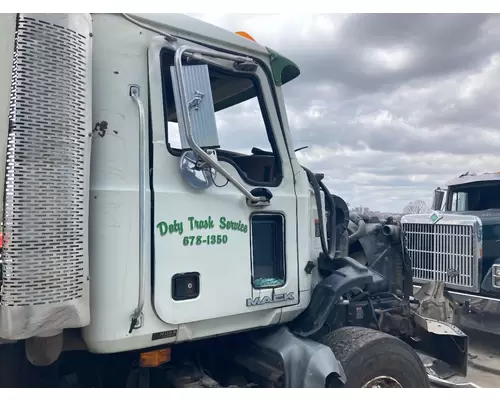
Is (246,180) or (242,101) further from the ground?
(242,101)

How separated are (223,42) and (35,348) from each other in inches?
75.1

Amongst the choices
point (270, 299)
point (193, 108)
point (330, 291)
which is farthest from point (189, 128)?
point (330, 291)

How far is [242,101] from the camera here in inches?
119

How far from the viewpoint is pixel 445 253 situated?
6613 mm

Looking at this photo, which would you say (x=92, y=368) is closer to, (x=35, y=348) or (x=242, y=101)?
(x=35, y=348)

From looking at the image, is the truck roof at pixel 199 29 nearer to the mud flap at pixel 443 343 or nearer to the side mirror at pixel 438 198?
the mud flap at pixel 443 343

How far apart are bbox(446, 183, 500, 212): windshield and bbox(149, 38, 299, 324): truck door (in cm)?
562

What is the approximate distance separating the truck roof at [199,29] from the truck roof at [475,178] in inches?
225

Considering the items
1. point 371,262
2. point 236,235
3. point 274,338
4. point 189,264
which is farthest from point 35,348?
point 371,262

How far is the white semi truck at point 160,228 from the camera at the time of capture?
199cm

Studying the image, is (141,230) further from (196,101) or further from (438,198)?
(438,198)

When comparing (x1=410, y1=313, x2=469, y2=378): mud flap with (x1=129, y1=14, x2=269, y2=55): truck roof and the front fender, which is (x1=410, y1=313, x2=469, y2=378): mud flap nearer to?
the front fender

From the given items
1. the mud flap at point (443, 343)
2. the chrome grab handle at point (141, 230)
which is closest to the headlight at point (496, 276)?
the mud flap at point (443, 343)

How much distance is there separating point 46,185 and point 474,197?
7.15 metres
